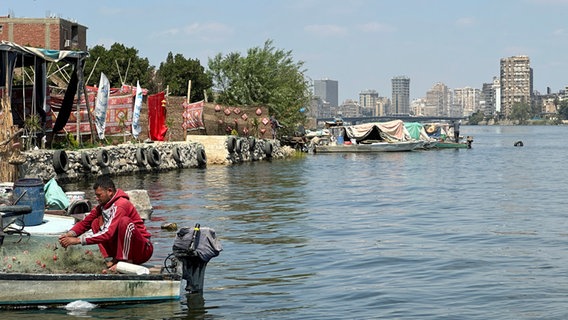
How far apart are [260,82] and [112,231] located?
51087mm

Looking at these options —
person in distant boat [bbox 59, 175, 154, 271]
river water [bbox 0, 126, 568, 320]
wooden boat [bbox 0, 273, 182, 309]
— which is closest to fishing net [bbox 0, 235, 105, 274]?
person in distant boat [bbox 59, 175, 154, 271]

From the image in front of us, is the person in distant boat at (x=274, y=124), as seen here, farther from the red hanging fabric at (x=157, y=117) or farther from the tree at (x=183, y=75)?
the tree at (x=183, y=75)

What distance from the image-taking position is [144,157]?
129 feet

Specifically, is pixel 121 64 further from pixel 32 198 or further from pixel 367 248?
pixel 32 198

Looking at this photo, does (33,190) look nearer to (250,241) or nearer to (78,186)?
(250,241)

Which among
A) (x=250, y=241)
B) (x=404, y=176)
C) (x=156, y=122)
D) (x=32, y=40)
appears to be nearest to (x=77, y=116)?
(x=156, y=122)

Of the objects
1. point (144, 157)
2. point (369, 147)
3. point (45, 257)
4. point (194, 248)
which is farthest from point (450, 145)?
point (45, 257)

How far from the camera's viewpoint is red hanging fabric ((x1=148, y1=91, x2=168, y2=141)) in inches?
1737

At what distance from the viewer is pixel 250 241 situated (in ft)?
60.6

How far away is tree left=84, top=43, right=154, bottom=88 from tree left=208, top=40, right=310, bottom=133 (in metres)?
12.7

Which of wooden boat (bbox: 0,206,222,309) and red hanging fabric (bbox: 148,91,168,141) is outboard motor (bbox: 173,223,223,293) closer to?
wooden boat (bbox: 0,206,222,309)

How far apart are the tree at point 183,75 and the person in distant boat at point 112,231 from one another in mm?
65134

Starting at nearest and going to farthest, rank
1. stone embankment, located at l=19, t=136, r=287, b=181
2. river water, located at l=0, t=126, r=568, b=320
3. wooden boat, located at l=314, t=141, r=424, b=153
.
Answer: river water, located at l=0, t=126, r=568, b=320 < stone embankment, located at l=19, t=136, r=287, b=181 < wooden boat, located at l=314, t=141, r=424, b=153

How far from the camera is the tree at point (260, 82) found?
6241 centimetres
